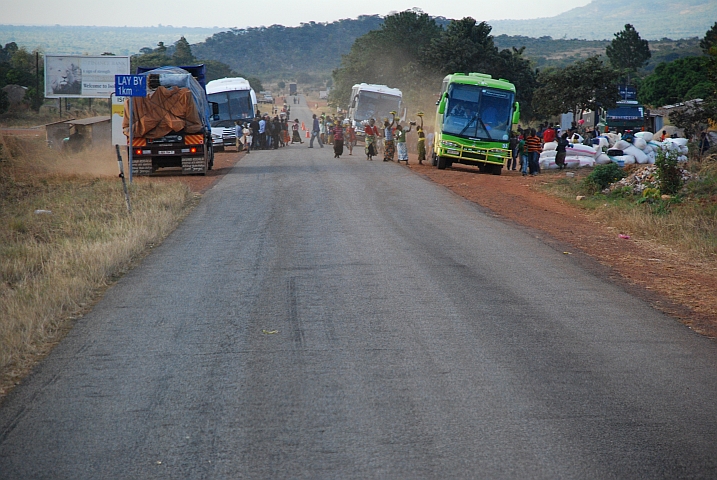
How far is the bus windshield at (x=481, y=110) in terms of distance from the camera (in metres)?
26.8

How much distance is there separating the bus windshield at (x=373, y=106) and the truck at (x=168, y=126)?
61.8ft

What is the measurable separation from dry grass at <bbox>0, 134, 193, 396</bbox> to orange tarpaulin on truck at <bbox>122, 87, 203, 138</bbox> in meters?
1.95

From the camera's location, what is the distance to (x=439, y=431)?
5.10 meters

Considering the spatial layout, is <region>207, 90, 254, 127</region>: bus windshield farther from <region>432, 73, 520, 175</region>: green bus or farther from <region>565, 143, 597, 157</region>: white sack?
<region>565, 143, 597, 157</region>: white sack

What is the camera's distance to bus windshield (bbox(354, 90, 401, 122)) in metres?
42.9

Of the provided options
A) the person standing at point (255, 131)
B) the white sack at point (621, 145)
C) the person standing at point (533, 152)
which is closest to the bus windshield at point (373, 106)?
the person standing at point (255, 131)

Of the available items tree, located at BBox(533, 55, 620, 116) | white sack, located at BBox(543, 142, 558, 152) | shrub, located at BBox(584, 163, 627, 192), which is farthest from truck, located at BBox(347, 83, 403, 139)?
shrub, located at BBox(584, 163, 627, 192)

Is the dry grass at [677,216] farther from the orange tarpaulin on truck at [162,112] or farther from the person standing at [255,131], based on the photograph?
the person standing at [255,131]

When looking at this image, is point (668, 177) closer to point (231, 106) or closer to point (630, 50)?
point (231, 106)

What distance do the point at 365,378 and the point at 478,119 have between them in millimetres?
21950

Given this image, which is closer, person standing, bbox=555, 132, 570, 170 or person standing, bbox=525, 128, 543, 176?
person standing, bbox=525, 128, 543, 176

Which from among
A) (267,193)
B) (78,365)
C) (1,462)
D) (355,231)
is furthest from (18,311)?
(267,193)

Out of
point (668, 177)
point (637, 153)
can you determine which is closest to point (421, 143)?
point (637, 153)

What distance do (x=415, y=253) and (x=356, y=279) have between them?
2.17 m
